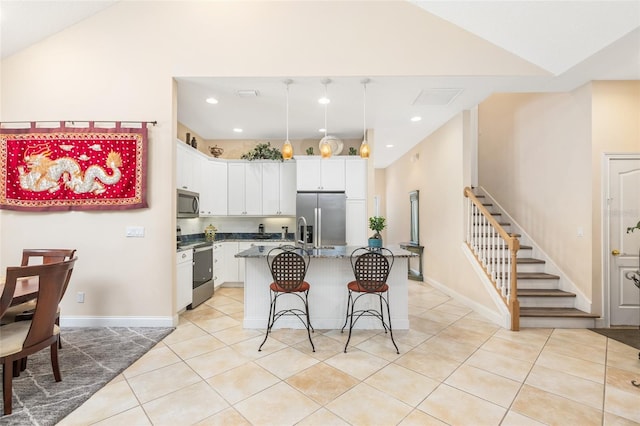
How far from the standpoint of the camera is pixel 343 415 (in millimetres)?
1918

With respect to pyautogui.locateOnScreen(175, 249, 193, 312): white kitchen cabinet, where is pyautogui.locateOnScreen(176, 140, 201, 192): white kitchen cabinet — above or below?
above

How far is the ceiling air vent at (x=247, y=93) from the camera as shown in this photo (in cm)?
384

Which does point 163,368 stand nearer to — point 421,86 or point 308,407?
point 308,407

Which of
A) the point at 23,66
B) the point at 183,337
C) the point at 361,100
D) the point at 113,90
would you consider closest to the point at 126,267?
the point at 183,337

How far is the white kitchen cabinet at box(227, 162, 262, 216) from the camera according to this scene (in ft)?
19.0

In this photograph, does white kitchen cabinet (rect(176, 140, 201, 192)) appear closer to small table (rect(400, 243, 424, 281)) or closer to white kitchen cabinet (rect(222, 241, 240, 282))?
white kitchen cabinet (rect(222, 241, 240, 282))

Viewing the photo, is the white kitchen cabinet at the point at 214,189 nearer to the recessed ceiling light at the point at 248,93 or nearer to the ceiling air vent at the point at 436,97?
the recessed ceiling light at the point at 248,93

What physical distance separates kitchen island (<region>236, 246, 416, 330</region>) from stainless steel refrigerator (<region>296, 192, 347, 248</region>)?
5.69ft

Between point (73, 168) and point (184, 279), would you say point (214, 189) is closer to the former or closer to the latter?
point (184, 279)

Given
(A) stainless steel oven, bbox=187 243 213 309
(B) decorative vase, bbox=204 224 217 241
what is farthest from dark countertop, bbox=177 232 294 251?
(A) stainless steel oven, bbox=187 243 213 309

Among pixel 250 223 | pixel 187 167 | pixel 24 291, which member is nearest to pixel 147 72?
pixel 187 167

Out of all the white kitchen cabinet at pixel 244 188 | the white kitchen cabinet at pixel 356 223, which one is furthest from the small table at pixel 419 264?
the white kitchen cabinet at pixel 244 188

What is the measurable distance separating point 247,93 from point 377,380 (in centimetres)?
375

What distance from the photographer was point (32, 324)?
77.2 inches
